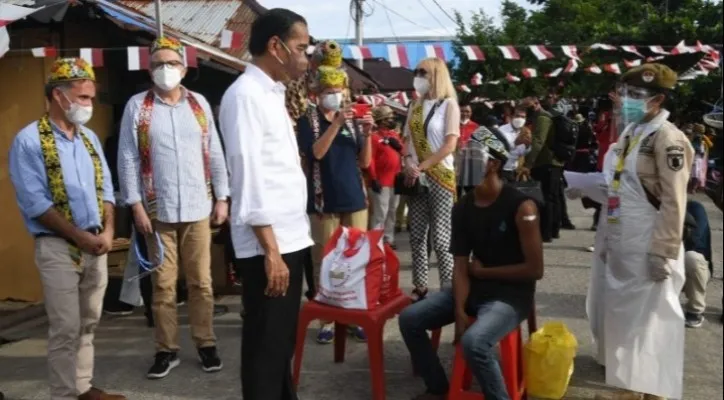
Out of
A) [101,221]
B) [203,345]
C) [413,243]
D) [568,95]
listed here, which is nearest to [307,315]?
[203,345]

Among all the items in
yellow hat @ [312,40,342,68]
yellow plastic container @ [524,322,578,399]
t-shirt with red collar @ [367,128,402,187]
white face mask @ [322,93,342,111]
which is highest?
yellow hat @ [312,40,342,68]

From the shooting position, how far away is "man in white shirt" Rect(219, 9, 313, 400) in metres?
2.75

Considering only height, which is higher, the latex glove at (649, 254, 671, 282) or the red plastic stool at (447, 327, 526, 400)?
the latex glove at (649, 254, 671, 282)

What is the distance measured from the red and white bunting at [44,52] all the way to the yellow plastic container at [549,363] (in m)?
4.68

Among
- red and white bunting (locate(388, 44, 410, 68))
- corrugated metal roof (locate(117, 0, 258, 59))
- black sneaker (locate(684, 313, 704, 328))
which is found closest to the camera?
black sneaker (locate(684, 313, 704, 328))

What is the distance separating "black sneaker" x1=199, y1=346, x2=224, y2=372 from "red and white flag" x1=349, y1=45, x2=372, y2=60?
5.00 m

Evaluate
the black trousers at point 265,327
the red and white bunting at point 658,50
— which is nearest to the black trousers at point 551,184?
the red and white bunting at point 658,50

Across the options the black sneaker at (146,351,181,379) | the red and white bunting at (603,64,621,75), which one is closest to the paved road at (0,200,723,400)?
the black sneaker at (146,351,181,379)

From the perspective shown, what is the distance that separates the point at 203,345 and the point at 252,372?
71.9 inches

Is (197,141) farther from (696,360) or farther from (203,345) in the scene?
(696,360)

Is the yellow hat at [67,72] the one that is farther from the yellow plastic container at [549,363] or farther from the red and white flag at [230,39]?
the red and white flag at [230,39]

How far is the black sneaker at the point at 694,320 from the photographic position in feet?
17.5

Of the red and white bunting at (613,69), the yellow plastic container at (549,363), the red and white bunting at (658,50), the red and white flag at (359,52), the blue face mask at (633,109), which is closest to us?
the blue face mask at (633,109)

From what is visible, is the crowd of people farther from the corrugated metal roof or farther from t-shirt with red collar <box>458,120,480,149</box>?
the corrugated metal roof
